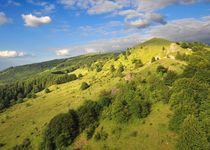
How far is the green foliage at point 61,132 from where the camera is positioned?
83.1 metres

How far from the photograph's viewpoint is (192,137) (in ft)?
194

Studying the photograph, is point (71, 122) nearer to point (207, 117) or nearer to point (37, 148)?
point (37, 148)

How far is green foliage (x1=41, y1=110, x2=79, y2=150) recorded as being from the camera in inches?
3270

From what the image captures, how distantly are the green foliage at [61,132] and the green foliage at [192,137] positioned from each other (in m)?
40.9

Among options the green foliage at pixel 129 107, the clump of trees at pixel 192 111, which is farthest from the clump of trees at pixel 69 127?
the clump of trees at pixel 192 111

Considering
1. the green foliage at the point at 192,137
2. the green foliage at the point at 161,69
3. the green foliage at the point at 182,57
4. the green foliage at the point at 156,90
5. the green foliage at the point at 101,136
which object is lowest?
the green foliage at the point at 101,136

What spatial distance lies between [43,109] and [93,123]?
50.2m

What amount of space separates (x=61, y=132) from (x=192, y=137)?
4784 cm

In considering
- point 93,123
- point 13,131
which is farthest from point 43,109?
point 93,123

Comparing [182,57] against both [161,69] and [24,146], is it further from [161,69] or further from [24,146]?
[24,146]

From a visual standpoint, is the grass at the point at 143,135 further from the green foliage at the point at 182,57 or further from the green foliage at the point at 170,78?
the green foliage at the point at 182,57

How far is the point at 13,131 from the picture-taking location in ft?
364

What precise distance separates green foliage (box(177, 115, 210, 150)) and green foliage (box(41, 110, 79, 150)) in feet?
134

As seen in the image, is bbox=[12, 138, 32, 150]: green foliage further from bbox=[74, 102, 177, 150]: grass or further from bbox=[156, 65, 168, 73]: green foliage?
bbox=[156, 65, 168, 73]: green foliage
